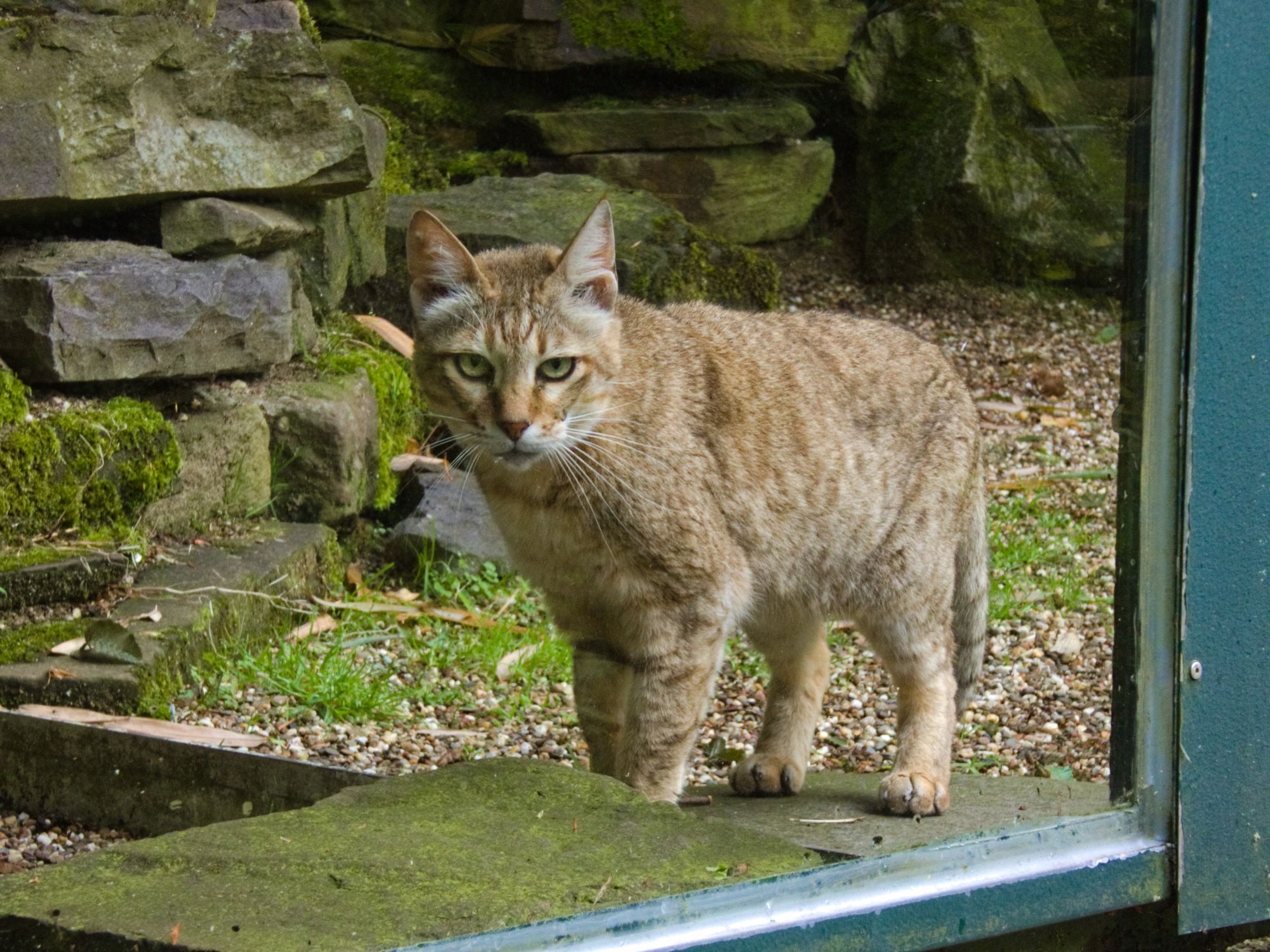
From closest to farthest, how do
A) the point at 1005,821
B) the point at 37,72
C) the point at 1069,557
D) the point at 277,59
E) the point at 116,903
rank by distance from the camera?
the point at 116,903, the point at 1005,821, the point at 1069,557, the point at 37,72, the point at 277,59

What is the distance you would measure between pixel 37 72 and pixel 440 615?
75.3 inches

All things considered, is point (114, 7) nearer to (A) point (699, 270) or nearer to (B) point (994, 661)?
(A) point (699, 270)

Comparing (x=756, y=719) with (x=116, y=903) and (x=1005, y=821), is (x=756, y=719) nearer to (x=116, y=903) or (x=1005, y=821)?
(x=1005, y=821)

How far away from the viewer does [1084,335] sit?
2783 mm

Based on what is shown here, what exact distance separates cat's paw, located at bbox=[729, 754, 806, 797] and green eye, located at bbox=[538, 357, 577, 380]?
1.12 meters

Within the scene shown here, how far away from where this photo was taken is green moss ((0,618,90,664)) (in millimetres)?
3717

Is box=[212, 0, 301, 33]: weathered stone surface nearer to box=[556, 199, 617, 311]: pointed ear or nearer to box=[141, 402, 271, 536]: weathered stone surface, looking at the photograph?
box=[141, 402, 271, 536]: weathered stone surface

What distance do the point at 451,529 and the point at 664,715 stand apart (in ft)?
6.81

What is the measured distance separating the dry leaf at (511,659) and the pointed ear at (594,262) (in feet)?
4.30

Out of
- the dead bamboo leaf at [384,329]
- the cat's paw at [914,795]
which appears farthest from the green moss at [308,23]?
the cat's paw at [914,795]

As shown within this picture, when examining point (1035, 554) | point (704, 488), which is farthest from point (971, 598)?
point (704, 488)

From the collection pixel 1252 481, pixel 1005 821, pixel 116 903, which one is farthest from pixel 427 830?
pixel 1252 481

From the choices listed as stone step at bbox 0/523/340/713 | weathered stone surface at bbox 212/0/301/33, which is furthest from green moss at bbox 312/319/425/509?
weathered stone surface at bbox 212/0/301/33

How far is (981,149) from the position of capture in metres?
2.87
